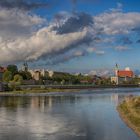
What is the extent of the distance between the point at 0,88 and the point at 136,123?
369 feet

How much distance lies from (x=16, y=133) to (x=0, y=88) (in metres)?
115

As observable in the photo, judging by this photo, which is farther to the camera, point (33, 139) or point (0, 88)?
point (0, 88)

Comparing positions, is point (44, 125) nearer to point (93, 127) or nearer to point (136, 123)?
point (93, 127)

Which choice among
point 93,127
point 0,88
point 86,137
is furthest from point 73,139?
point 0,88

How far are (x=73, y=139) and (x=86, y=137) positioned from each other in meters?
1.48

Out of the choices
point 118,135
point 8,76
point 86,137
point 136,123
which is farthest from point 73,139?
point 8,76

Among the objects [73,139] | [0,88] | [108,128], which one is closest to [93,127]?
[108,128]

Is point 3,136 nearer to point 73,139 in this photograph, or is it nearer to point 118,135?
point 73,139

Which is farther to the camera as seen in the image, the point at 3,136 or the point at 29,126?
the point at 29,126

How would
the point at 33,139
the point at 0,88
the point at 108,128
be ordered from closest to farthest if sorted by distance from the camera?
1. the point at 33,139
2. the point at 108,128
3. the point at 0,88

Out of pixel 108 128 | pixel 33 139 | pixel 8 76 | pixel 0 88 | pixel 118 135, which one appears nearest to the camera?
pixel 33 139

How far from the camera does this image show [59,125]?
36750mm

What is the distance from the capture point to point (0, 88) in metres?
145

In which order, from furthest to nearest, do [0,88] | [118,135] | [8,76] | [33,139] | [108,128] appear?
1. [8,76]
2. [0,88]
3. [108,128]
4. [118,135]
5. [33,139]
